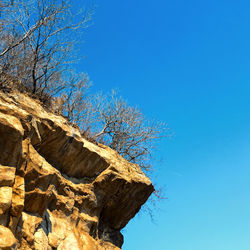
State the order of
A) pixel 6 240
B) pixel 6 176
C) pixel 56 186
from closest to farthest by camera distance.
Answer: pixel 6 240 → pixel 6 176 → pixel 56 186

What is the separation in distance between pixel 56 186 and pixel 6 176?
360 cm

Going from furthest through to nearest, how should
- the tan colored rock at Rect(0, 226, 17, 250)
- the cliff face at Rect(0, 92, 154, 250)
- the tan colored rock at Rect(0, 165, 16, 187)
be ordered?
the cliff face at Rect(0, 92, 154, 250)
the tan colored rock at Rect(0, 165, 16, 187)
the tan colored rock at Rect(0, 226, 17, 250)

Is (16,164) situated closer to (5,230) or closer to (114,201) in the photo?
(5,230)

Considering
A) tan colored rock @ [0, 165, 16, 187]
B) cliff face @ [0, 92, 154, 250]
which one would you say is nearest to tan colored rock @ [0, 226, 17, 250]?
cliff face @ [0, 92, 154, 250]

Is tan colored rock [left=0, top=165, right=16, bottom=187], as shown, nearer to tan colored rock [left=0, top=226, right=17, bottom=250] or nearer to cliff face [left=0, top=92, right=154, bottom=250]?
cliff face [left=0, top=92, right=154, bottom=250]

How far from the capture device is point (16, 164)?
787 cm

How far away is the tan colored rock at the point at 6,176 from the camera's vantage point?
7203mm

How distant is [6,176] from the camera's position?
23.9 ft

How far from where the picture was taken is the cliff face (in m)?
7.57

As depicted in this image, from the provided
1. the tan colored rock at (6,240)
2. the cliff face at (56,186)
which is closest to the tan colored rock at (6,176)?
the cliff face at (56,186)

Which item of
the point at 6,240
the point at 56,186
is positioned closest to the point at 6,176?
the point at 6,240

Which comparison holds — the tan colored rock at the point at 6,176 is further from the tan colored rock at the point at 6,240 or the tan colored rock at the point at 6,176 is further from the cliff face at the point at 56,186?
the tan colored rock at the point at 6,240

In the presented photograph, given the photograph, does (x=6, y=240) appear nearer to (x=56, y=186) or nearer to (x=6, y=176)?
(x=6, y=176)

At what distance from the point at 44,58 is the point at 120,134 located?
7.43m
